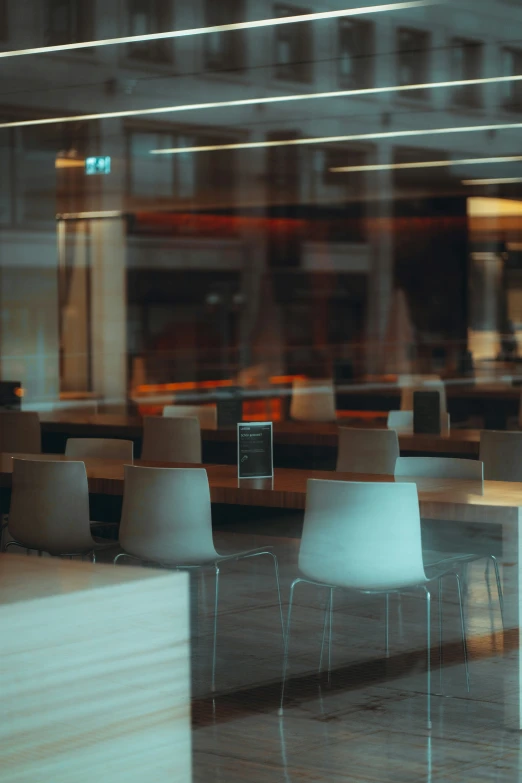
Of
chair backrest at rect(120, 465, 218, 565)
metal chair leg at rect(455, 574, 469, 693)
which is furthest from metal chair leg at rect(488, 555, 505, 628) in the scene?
chair backrest at rect(120, 465, 218, 565)

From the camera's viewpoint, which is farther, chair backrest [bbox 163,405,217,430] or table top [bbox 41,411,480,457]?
chair backrest [bbox 163,405,217,430]

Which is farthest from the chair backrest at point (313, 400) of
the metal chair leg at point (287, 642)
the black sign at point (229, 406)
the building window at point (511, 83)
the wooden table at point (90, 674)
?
the wooden table at point (90, 674)

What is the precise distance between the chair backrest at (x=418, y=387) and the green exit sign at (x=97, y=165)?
6.60 feet

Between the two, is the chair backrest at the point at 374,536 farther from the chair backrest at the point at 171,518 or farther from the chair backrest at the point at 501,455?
the chair backrest at the point at 501,455

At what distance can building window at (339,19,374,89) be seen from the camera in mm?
5402

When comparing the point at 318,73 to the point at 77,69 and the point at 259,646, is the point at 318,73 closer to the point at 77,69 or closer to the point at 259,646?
the point at 77,69

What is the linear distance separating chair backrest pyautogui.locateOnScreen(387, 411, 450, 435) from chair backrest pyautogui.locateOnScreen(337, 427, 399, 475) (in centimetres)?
15

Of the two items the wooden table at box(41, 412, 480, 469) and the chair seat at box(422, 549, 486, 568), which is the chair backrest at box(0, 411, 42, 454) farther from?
the chair seat at box(422, 549, 486, 568)

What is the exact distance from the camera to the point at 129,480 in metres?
4.62

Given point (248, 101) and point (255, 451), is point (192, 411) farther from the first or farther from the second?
point (255, 451)

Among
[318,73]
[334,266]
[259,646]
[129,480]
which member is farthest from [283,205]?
[259,646]

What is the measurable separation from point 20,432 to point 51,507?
1578 mm

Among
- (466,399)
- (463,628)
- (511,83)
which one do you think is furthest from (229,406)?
(463,628)

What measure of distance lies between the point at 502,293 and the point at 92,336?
8.44 feet
